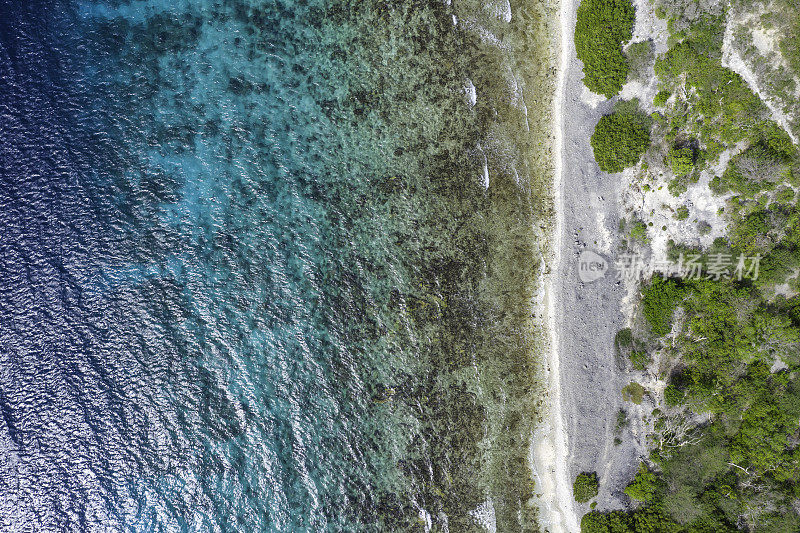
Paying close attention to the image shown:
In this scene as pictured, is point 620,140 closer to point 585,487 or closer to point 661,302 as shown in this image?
point 661,302

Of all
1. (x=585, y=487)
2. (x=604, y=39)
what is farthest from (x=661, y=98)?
(x=585, y=487)

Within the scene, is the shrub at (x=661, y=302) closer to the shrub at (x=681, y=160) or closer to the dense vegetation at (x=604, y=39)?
the shrub at (x=681, y=160)

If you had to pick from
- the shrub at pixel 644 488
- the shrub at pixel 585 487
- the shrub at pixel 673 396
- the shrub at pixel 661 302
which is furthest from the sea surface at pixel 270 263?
the shrub at pixel 673 396

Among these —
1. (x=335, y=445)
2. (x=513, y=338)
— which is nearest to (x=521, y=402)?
(x=513, y=338)

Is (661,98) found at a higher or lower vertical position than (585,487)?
higher

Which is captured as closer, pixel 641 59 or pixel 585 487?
pixel 641 59

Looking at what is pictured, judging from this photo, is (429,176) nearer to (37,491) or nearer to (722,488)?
(722,488)
